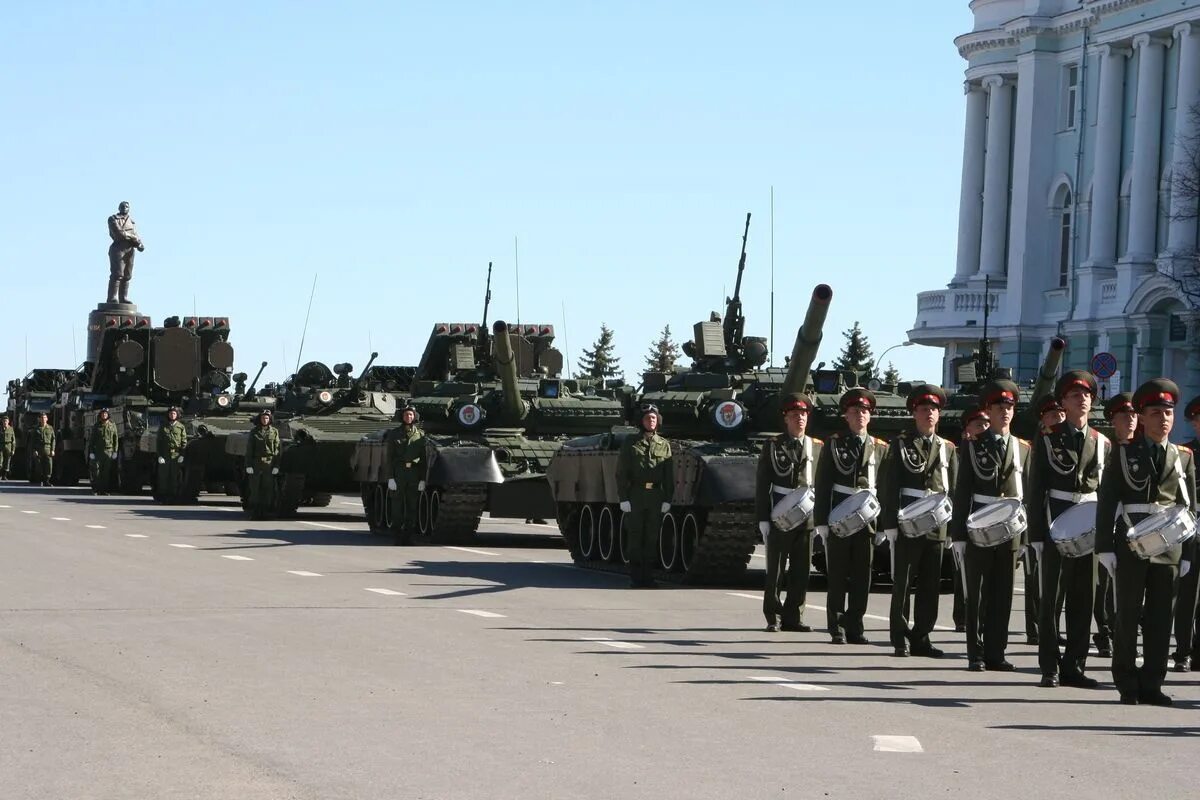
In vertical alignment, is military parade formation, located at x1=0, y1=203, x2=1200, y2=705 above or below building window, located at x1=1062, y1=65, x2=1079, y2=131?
below

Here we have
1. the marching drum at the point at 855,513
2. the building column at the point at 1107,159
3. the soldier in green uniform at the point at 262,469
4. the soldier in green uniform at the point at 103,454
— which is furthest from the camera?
the building column at the point at 1107,159

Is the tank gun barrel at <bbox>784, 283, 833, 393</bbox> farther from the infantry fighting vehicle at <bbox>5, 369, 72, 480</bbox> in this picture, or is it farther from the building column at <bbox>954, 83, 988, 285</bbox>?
the building column at <bbox>954, 83, 988, 285</bbox>

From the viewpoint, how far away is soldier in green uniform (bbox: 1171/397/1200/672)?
1305cm

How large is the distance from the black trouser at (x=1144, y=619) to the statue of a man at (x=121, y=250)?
42.6m

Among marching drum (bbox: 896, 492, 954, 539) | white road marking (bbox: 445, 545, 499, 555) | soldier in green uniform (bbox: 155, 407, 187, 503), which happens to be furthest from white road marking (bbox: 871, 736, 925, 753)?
soldier in green uniform (bbox: 155, 407, 187, 503)

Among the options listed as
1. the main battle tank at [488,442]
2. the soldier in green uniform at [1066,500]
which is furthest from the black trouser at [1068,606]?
the main battle tank at [488,442]

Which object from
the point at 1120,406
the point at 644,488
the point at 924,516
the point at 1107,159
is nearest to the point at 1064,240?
the point at 1107,159

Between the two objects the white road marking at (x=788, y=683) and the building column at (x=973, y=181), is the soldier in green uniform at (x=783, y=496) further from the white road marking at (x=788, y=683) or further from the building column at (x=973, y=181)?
the building column at (x=973, y=181)

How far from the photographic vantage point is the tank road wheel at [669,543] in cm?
2125

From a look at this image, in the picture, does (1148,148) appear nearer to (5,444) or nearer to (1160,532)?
(5,444)

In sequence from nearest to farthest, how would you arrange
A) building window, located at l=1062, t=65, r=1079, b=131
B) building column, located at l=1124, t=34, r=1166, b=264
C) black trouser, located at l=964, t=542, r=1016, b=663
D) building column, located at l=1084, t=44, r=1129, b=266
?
black trouser, located at l=964, t=542, r=1016, b=663 → building column, located at l=1124, t=34, r=1166, b=264 → building column, located at l=1084, t=44, r=1129, b=266 → building window, located at l=1062, t=65, r=1079, b=131

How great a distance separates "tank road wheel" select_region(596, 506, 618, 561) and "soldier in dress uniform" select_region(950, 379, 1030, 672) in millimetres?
8635

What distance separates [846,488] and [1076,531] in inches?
112

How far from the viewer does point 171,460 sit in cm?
3744
